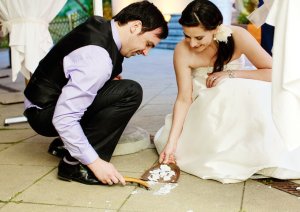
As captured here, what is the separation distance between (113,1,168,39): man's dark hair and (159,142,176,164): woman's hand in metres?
0.71

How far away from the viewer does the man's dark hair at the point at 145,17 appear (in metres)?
2.02

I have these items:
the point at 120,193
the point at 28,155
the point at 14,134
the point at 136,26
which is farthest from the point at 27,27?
the point at 120,193

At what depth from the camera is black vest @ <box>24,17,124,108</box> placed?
2037 millimetres

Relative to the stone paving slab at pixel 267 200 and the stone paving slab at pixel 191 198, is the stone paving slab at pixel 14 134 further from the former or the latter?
the stone paving slab at pixel 267 200

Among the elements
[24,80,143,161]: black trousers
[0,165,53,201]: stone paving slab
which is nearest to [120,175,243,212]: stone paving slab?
[24,80,143,161]: black trousers

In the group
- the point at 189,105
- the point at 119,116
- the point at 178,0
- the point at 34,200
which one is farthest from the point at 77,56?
the point at 178,0

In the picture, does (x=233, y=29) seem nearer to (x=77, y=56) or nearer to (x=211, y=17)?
(x=211, y=17)

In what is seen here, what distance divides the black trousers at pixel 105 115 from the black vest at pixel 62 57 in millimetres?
75

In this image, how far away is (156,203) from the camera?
1908mm

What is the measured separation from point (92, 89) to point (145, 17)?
16.9 inches

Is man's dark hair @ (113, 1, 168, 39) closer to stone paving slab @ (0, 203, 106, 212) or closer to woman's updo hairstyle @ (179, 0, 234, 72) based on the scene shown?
woman's updo hairstyle @ (179, 0, 234, 72)

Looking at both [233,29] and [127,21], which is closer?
[127,21]

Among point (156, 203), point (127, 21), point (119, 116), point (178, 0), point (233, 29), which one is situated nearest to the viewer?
point (156, 203)

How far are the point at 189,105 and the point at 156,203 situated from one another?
2.74 feet
